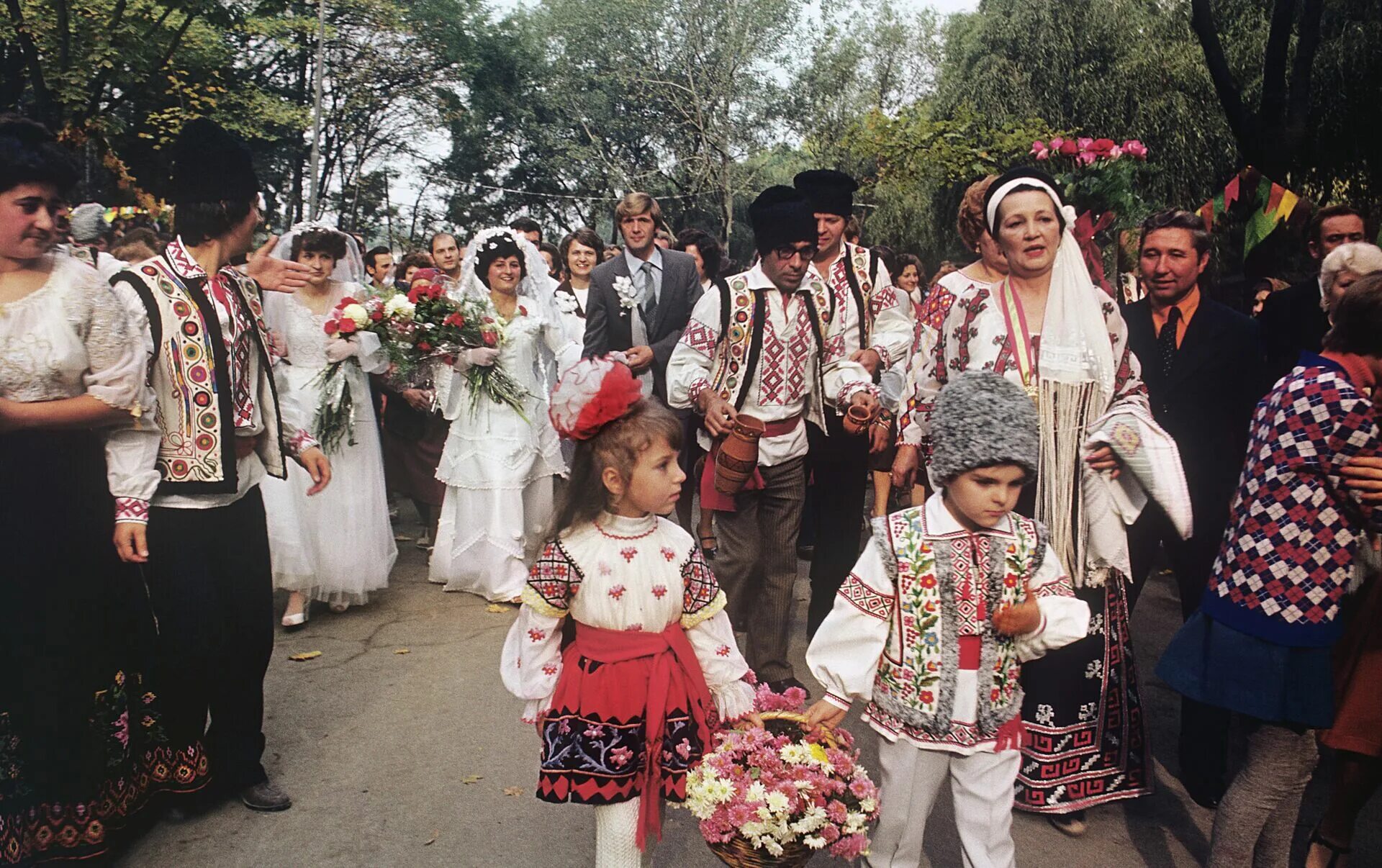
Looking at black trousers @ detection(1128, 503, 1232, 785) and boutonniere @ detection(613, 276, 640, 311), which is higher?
boutonniere @ detection(613, 276, 640, 311)

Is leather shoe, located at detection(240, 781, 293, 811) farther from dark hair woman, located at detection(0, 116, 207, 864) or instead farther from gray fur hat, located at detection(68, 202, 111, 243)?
gray fur hat, located at detection(68, 202, 111, 243)

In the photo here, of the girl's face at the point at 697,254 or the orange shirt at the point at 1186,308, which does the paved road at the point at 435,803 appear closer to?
the orange shirt at the point at 1186,308

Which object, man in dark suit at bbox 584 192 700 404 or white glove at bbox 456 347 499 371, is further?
man in dark suit at bbox 584 192 700 404

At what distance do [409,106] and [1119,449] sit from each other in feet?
119

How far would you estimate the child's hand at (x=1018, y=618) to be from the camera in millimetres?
2928

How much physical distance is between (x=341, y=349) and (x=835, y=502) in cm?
341

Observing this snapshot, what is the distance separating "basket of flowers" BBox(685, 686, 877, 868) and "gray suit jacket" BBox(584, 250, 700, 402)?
15.1 feet

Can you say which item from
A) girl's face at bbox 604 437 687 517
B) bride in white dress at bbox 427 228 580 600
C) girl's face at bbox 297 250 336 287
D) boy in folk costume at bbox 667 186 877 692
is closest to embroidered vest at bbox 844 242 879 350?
boy in folk costume at bbox 667 186 877 692

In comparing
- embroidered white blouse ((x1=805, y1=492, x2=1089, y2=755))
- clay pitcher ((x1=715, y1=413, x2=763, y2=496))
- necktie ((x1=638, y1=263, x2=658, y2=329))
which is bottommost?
embroidered white blouse ((x1=805, y1=492, x2=1089, y2=755))

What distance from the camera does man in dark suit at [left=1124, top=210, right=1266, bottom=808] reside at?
461cm

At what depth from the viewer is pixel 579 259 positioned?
9.65 metres

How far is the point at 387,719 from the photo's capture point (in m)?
5.13

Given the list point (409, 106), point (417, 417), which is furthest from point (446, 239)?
point (409, 106)

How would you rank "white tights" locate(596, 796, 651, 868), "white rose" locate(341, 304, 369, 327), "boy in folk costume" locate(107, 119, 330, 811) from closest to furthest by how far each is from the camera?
"white tights" locate(596, 796, 651, 868)
"boy in folk costume" locate(107, 119, 330, 811)
"white rose" locate(341, 304, 369, 327)
